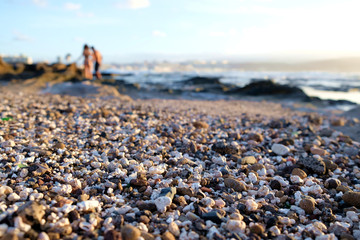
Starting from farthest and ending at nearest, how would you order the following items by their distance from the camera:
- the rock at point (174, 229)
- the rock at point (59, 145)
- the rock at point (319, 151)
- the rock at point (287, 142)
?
the rock at point (287, 142), the rock at point (319, 151), the rock at point (59, 145), the rock at point (174, 229)

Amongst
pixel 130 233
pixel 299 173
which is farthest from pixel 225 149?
pixel 130 233

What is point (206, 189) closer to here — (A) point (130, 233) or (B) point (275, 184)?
(B) point (275, 184)

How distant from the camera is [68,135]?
4641 mm

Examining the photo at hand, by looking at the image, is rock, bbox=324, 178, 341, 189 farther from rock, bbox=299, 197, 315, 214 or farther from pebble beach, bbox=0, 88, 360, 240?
rock, bbox=299, 197, 315, 214

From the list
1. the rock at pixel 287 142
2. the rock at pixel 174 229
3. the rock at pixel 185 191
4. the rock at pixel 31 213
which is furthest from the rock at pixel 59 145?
the rock at pixel 287 142

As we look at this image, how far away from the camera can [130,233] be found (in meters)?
2.02

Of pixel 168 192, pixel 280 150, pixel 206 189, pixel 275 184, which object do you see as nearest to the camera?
pixel 168 192

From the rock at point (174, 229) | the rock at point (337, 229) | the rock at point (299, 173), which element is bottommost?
the rock at point (337, 229)

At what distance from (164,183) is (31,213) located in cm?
138

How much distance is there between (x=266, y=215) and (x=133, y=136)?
2.83m

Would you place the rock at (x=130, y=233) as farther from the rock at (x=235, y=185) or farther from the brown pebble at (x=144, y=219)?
the rock at (x=235, y=185)

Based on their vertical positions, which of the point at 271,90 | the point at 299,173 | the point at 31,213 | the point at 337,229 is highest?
the point at 271,90

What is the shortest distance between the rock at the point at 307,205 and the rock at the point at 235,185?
2.01 ft

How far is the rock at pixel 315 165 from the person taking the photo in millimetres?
3763
